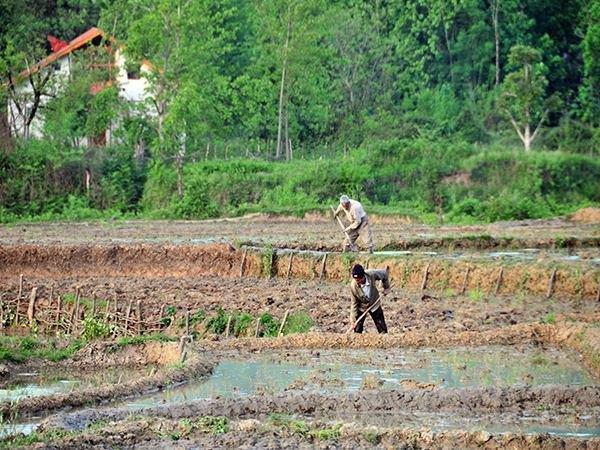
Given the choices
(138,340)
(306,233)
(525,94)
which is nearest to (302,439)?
(138,340)

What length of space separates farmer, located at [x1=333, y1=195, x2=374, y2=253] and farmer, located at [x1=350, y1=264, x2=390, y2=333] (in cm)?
506

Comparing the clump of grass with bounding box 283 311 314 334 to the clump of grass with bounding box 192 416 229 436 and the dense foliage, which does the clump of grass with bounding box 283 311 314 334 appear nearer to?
the clump of grass with bounding box 192 416 229 436

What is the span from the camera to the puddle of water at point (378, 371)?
13.9m

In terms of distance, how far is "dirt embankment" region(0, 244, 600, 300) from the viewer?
20594mm

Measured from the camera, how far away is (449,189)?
3738cm

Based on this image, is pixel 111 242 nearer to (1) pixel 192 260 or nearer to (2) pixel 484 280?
(1) pixel 192 260

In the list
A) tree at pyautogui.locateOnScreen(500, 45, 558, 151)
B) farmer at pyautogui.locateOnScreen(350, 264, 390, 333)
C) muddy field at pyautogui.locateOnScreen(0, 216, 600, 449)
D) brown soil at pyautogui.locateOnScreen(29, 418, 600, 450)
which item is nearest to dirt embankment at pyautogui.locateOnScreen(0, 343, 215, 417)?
muddy field at pyautogui.locateOnScreen(0, 216, 600, 449)

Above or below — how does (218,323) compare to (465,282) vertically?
below

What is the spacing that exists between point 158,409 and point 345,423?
1931 millimetres

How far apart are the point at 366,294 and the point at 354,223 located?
635 cm

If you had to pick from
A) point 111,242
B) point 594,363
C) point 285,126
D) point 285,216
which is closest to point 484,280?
point 594,363

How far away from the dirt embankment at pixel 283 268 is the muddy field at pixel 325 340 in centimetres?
3

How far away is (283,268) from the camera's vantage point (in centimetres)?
2392

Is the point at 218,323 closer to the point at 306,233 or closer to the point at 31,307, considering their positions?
the point at 31,307
